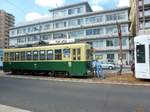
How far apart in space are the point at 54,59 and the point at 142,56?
8748 mm

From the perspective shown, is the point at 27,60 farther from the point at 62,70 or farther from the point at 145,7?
the point at 145,7

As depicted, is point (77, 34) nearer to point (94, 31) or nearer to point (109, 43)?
point (94, 31)

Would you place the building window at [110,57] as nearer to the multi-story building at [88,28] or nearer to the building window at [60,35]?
the multi-story building at [88,28]

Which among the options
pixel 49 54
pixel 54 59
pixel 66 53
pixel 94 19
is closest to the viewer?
pixel 66 53

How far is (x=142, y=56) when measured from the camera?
17859 millimetres

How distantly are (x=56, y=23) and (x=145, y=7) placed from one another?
2727 cm

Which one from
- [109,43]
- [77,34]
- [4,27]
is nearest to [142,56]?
[109,43]

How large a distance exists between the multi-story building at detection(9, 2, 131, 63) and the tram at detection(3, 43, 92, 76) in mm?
31136

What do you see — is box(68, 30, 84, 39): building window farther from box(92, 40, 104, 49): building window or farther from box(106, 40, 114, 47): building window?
box(106, 40, 114, 47): building window

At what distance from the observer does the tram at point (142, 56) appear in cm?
1748

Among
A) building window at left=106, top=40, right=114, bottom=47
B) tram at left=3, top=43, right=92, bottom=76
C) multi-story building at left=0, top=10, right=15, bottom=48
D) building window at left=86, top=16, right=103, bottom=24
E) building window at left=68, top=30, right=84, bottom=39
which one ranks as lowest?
tram at left=3, top=43, right=92, bottom=76

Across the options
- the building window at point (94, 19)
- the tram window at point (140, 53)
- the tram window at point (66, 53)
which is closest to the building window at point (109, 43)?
the building window at point (94, 19)

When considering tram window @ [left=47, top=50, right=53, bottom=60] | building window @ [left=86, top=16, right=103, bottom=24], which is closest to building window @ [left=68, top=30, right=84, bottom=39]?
building window @ [left=86, top=16, right=103, bottom=24]

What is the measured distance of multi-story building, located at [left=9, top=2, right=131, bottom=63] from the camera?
60.6 meters
